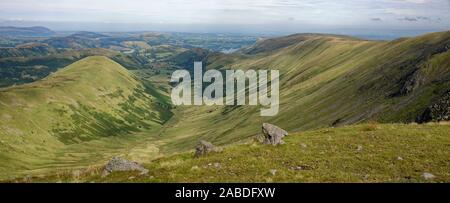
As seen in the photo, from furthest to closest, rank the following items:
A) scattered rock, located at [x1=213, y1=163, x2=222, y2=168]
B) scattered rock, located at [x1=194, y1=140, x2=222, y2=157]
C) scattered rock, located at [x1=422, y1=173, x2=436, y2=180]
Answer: scattered rock, located at [x1=194, y1=140, x2=222, y2=157] < scattered rock, located at [x1=213, y1=163, x2=222, y2=168] < scattered rock, located at [x1=422, y1=173, x2=436, y2=180]

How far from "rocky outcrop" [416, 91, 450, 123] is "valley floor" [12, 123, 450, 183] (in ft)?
116

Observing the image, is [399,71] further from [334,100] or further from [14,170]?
[14,170]

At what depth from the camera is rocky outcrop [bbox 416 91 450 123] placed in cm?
6882

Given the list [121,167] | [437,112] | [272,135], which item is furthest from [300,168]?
[437,112]

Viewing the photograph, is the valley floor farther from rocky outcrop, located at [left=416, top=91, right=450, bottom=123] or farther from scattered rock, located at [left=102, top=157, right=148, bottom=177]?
rocky outcrop, located at [left=416, top=91, right=450, bottom=123]

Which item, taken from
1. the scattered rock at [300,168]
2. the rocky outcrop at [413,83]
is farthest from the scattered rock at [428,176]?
the rocky outcrop at [413,83]

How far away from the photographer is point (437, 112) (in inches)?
2808

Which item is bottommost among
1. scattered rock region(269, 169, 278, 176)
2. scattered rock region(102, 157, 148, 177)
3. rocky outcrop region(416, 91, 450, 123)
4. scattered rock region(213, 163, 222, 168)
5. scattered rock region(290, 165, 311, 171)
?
rocky outcrop region(416, 91, 450, 123)

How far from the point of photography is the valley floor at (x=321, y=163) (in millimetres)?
25344

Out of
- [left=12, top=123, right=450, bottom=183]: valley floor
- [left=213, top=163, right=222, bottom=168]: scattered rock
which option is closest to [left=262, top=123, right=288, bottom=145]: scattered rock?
[left=12, top=123, right=450, bottom=183]: valley floor

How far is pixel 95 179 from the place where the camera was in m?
28.8

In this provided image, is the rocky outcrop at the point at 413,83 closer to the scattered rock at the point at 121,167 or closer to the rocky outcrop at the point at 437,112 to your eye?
the rocky outcrop at the point at 437,112
